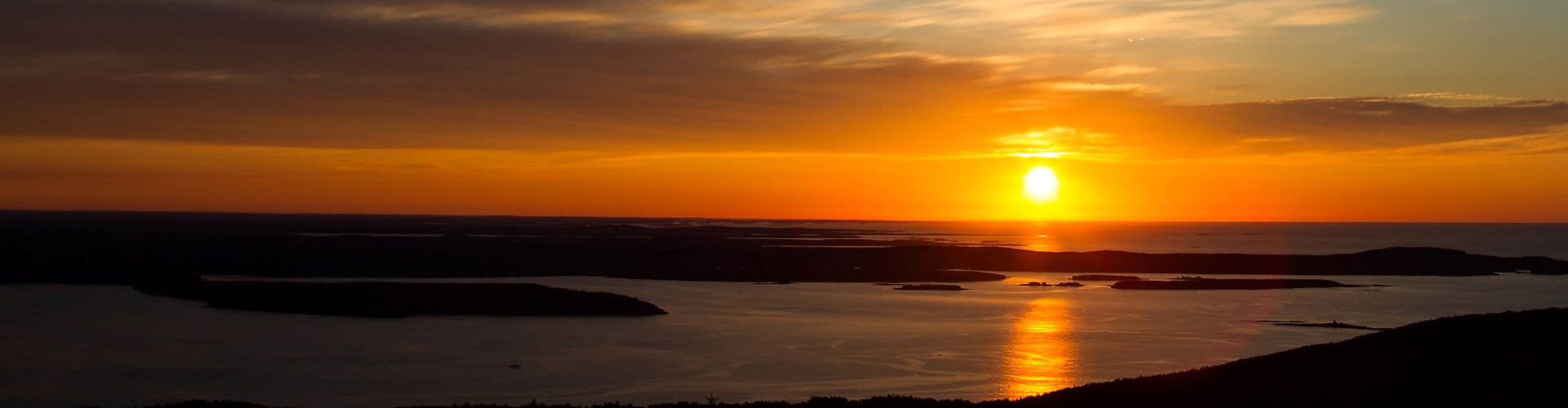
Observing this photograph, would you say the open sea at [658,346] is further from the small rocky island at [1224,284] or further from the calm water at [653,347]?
the small rocky island at [1224,284]

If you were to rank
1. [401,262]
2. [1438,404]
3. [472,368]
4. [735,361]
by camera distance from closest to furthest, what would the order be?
[1438,404] → [472,368] → [735,361] → [401,262]

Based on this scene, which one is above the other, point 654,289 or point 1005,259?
point 1005,259

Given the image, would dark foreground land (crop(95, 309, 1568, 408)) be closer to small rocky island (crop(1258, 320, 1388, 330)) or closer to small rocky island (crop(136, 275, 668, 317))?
small rocky island (crop(1258, 320, 1388, 330))

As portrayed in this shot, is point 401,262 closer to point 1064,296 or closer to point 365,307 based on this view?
point 365,307

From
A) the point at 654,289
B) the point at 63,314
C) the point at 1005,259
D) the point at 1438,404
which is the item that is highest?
the point at 1005,259

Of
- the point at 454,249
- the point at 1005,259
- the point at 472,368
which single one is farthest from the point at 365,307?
the point at 1005,259

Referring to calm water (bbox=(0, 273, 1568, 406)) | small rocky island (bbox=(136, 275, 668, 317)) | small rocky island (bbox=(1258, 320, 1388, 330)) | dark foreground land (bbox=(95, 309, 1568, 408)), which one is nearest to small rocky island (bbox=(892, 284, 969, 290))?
calm water (bbox=(0, 273, 1568, 406))

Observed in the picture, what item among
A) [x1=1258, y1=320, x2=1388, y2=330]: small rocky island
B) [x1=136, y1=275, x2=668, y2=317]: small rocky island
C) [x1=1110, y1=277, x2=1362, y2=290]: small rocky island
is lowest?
[x1=1258, y1=320, x2=1388, y2=330]: small rocky island
